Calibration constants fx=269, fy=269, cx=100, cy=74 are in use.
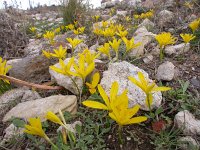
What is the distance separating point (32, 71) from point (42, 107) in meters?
0.64

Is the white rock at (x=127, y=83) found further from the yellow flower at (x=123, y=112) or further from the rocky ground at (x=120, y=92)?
the yellow flower at (x=123, y=112)

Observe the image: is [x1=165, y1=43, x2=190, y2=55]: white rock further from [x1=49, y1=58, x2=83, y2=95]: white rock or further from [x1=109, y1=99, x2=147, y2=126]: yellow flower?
[x1=109, y1=99, x2=147, y2=126]: yellow flower

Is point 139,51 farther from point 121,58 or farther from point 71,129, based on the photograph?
point 71,129

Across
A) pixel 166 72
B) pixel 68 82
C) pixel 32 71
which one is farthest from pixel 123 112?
pixel 32 71

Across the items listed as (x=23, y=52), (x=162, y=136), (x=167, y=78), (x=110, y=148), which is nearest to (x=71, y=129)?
(x=110, y=148)

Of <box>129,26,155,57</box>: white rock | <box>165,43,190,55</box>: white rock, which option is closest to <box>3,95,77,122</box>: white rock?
<box>129,26,155,57</box>: white rock

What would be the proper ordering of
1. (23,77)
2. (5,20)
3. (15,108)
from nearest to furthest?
(15,108)
(23,77)
(5,20)

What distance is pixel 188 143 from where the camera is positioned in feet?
4.59

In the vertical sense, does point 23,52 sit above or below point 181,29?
below

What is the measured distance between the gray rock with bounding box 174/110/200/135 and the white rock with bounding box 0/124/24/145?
36.3 inches

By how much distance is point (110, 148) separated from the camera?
1.43 meters

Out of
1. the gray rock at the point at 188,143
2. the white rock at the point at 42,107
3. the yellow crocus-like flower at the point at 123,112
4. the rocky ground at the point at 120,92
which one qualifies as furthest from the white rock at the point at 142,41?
the yellow crocus-like flower at the point at 123,112

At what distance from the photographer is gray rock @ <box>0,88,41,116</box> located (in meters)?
1.96

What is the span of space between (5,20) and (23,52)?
2.65ft
